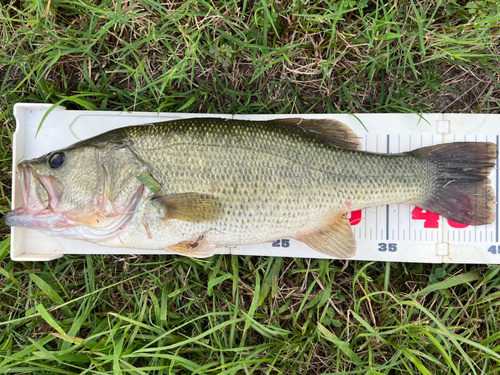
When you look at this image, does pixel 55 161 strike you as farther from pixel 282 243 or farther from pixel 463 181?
pixel 463 181

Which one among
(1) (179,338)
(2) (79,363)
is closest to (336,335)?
(1) (179,338)

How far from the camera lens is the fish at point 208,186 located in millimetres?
2451

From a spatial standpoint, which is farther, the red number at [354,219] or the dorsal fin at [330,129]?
the red number at [354,219]

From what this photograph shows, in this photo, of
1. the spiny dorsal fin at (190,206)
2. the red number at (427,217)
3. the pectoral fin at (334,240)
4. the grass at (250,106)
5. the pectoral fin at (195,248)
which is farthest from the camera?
the red number at (427,217)

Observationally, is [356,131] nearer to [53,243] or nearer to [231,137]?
[231,137]

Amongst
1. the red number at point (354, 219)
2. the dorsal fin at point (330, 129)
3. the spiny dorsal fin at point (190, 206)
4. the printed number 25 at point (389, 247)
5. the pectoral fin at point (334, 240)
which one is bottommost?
the printed number 25 at point (389, 247)

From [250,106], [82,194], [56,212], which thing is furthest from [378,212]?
[56,212]

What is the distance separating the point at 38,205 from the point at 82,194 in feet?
1.04

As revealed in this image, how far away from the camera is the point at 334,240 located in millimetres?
2713

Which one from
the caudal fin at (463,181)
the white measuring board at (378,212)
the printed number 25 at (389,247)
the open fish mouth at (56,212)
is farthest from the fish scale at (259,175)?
the printed number 25 at (389,247)

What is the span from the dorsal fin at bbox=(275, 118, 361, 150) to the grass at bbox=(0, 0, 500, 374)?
1.21ft

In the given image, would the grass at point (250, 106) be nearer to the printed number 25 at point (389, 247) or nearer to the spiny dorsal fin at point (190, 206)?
the printed number 25 at point (389, 247)

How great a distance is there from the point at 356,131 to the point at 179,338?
235cm

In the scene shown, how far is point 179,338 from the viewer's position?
293 centimetres
